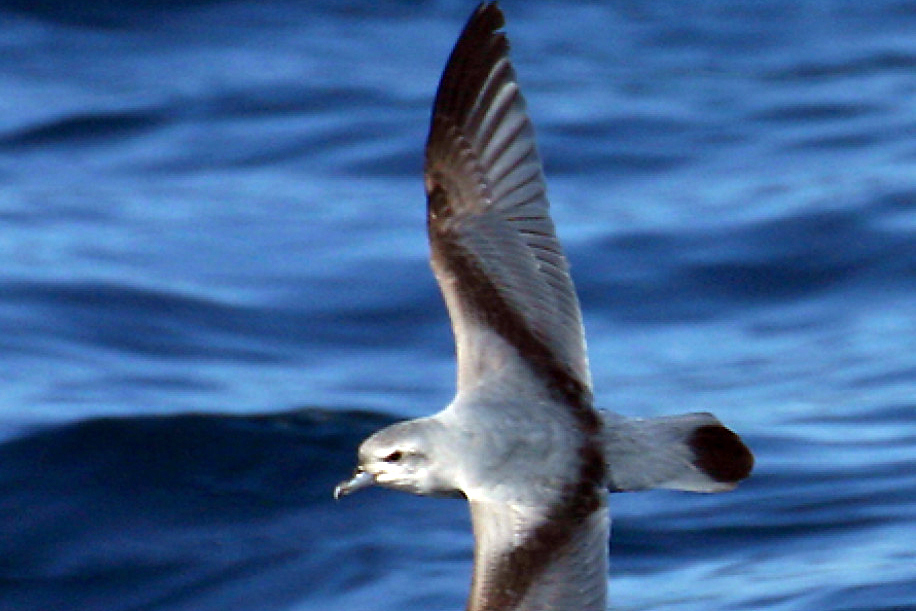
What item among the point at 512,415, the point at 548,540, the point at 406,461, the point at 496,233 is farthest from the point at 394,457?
the point at 496,233

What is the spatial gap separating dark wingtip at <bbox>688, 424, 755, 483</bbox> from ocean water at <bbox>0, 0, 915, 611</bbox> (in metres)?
1.98

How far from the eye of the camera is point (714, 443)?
618 centimetres

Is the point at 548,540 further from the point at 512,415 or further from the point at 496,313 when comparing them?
the point at 496,313

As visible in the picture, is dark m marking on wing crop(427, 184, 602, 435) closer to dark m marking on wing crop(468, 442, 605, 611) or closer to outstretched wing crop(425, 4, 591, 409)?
outstretched wing crop(425, 4, 591, 409)

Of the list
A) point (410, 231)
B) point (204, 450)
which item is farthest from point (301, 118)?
point (204, 450)

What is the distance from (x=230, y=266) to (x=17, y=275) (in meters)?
1.26

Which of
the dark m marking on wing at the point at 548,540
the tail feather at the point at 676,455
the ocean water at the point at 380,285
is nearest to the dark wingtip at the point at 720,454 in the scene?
the tail feather at the point at 676,455

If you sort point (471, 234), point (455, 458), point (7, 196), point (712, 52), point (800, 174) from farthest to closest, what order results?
point (712, 52)
point (800, 174)
point (7, 196)
point (471, 234)
point (455, 458)

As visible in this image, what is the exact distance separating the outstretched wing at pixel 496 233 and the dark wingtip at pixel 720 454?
0.41 m

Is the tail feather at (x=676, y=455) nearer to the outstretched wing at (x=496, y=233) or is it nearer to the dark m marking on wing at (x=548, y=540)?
the dark m marking on wing at (x=548, y=540)

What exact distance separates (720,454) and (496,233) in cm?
106

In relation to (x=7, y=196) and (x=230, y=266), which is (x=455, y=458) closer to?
(x=230, y=266)

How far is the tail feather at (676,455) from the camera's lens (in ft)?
20.1

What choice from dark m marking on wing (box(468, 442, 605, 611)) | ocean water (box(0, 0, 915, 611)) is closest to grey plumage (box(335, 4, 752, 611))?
dark m marking on wing (box(468, 442, 605, 611))
